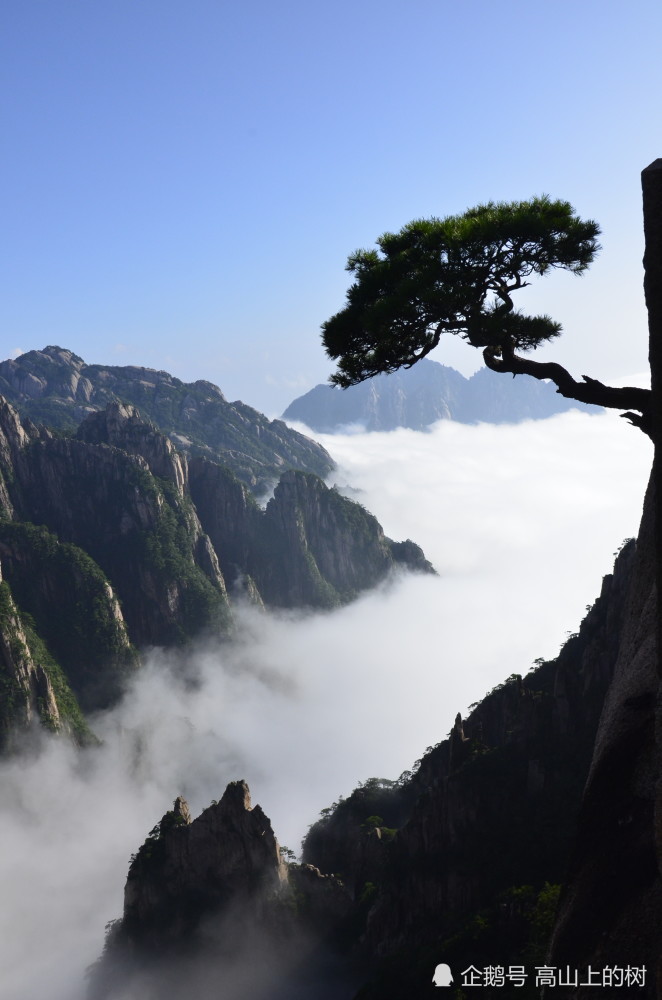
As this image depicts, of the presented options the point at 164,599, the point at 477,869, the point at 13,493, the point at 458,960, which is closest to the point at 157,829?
the point at 477,869

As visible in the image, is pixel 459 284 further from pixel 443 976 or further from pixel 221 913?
pixel 221 913

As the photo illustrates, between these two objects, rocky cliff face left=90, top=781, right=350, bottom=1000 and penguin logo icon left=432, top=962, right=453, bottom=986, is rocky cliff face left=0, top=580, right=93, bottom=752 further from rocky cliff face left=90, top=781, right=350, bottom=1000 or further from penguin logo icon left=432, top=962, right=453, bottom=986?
penguin logo icon left=432, top=962, right=453, bottom=986

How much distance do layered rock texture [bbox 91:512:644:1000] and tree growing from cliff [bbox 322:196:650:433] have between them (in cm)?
547

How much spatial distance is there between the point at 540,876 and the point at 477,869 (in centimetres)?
855

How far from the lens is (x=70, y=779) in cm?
14812

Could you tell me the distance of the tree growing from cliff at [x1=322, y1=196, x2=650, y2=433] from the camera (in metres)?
13.8

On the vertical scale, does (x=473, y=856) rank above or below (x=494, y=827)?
below

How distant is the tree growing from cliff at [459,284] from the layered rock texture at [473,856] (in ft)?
17.9

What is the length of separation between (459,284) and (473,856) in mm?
49776

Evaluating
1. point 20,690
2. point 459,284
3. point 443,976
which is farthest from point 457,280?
point 20,690

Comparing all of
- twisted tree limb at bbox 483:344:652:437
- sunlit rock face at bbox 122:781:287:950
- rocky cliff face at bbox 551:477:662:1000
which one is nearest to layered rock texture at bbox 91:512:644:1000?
rocky cliff face at bbox 551:477:662:1000

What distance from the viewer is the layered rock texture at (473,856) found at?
12.2 meters

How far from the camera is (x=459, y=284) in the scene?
1428 centimetres

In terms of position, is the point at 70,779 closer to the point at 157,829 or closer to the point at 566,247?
the point at 157,829
